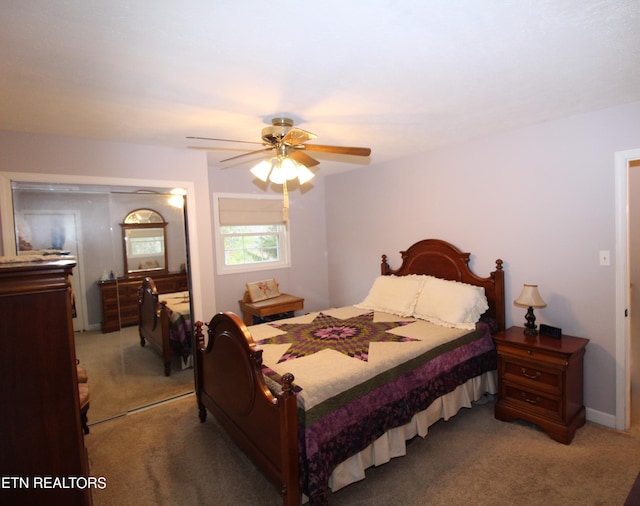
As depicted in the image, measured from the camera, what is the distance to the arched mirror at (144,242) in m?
3.21

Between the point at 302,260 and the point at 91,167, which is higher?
the point at 91,167

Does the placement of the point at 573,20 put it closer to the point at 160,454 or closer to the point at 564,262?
the point at 564,262

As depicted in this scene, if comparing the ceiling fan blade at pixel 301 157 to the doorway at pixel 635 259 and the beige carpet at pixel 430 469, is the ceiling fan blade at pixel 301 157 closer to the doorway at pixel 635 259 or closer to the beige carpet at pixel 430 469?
the beige carpet at pixel 430 469

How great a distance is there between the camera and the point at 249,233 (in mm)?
4660

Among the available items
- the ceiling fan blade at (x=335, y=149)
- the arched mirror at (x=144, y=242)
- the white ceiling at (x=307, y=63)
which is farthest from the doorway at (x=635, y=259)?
the arched mirror at (x=144, y=242)

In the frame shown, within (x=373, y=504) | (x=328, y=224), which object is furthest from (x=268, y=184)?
(x=373, y=504)

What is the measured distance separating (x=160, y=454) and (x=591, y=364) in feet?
11.0

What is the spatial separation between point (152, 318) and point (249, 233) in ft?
5.64

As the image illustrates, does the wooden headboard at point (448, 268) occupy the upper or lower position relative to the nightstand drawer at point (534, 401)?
upper

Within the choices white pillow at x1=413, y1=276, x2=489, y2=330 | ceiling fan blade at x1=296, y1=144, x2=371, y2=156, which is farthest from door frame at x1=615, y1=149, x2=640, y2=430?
ceiling fan blade at x1=296, y1=144, x2=371, y2=156

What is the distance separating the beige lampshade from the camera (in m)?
2.74

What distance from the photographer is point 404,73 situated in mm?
1880

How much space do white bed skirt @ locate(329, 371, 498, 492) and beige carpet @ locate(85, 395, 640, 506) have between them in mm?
112

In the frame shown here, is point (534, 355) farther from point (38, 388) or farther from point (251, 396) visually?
Answer: point (38, 388)
